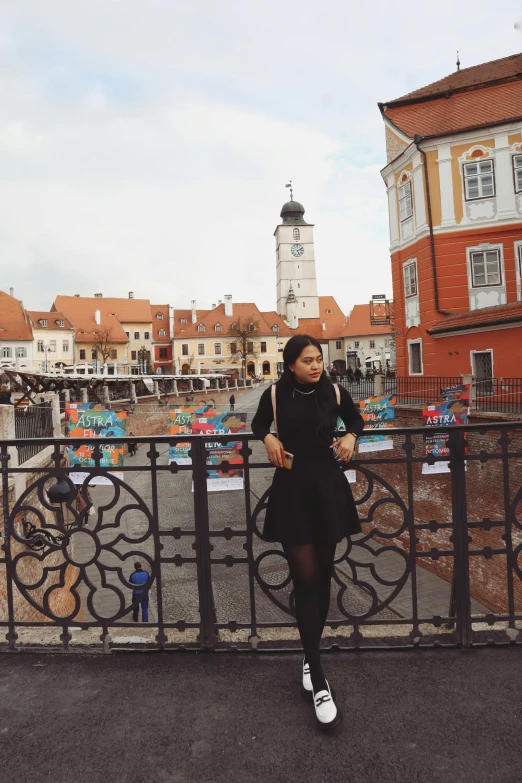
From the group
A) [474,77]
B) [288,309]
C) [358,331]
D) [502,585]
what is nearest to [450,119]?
[474,77]

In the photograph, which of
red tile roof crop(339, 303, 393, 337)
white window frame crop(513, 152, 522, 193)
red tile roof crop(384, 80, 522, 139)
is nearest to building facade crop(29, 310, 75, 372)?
red tile roof crop(339, 303, 393, 337)

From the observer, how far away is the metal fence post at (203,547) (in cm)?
326

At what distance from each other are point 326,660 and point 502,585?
9997 mm

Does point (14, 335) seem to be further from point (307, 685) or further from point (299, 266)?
point (307, 685)

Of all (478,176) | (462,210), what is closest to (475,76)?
(478,176)

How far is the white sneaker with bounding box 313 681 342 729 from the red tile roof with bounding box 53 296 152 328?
81.7 m

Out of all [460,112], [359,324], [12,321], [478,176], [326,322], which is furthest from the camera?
[326,322]

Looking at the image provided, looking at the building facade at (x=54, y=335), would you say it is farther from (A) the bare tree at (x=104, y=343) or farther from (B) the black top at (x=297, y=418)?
(B) the black top at (x=297, y=418)

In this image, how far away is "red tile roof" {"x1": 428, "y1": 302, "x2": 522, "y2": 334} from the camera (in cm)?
1786

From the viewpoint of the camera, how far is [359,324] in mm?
84688

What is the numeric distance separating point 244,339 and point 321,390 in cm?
7941

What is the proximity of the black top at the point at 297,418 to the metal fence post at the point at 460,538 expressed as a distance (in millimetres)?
800

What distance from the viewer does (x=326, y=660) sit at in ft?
10.3

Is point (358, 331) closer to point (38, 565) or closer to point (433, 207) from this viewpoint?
point (433, 207)
